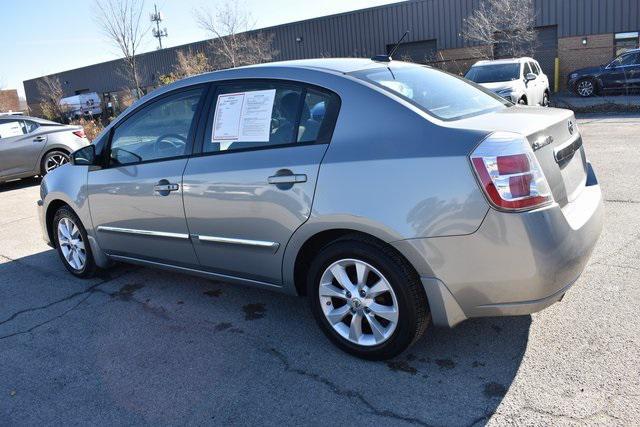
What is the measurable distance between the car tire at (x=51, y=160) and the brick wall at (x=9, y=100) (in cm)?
3806

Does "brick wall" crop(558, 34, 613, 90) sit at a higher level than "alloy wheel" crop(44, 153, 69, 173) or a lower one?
higher

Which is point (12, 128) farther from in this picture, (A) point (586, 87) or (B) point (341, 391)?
(A) point (586, 87)

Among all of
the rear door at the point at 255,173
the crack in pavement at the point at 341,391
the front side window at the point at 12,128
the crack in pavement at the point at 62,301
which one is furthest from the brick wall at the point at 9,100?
the crack in pavement at the point at 341,391

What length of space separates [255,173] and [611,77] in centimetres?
2004

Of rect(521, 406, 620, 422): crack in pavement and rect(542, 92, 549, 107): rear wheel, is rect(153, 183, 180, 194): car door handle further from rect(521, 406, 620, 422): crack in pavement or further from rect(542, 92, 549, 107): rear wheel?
rect(542, 92, 549, 107): rear wheel

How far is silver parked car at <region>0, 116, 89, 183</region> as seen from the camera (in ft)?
35.4

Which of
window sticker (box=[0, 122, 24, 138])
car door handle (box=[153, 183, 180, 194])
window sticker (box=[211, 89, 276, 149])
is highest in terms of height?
window sticker (box=[211, 89, 276, 149])

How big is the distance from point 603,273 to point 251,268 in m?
2.62

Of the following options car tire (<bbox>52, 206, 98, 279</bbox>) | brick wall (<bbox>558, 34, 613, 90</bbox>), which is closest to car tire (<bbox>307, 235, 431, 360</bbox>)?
car tire (<bbox>52, 206, 98, 279</bbox>)

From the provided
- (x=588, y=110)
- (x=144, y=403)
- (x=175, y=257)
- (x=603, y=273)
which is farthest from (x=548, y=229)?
(x=588, y=110)

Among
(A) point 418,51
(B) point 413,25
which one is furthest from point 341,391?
(A) point 418,51

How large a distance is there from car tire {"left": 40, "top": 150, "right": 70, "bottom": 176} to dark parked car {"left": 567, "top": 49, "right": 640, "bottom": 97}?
704 inches

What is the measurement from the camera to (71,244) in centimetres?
503

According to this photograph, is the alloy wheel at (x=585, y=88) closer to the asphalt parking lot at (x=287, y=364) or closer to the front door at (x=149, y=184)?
the asphalt parking lot at (x=287, y=364)
